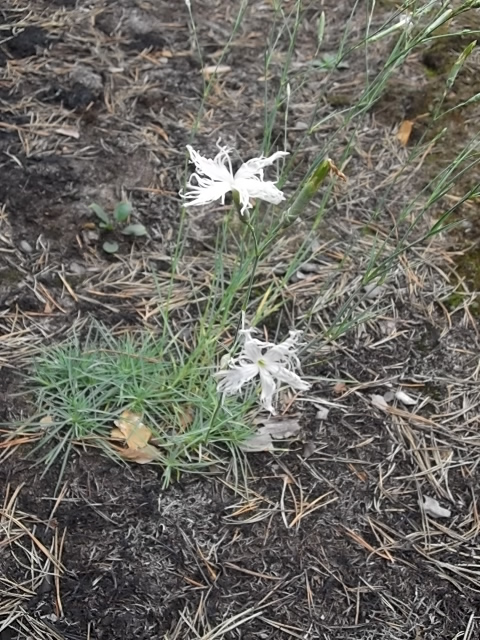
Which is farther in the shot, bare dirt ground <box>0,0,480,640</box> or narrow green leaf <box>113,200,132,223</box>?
narrow green leaf <box>113,200,132,223</box>

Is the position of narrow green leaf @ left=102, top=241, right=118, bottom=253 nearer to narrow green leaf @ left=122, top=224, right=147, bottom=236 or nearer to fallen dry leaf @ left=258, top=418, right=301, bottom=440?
narrow green leaf @ left=122, top=224, right=147, bottom=236

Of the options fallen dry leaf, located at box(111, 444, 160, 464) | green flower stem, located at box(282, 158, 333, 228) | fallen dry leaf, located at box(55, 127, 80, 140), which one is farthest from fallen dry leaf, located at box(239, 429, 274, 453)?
fallen dry leaf, located at box(55, 127, 80, 140)

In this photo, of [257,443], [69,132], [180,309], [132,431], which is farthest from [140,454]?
[69,132]

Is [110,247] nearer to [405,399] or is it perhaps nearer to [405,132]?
[405,399]

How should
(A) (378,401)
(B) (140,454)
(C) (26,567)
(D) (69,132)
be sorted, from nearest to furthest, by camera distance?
(C) (26,567) → (B) (140,454) → (A) (378,401) → (D) (69,132)

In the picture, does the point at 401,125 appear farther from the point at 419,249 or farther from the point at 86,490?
the point at 86,490

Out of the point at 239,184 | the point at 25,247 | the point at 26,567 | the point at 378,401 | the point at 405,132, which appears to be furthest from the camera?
the point at 405,132
